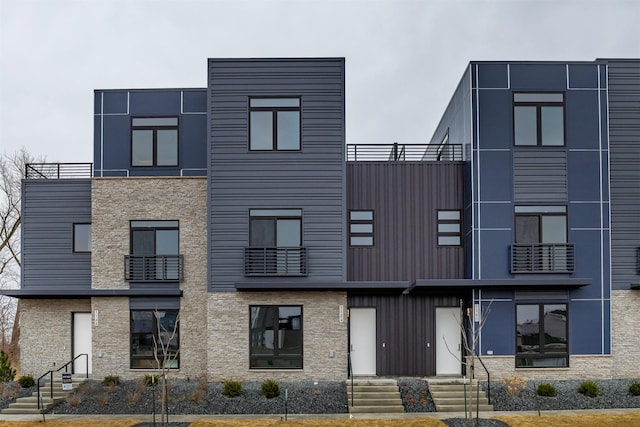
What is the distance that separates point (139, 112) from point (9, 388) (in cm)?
962

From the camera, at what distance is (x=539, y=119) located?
1833cm

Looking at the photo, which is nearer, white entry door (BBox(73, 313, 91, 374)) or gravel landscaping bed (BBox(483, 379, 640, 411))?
gravel landscaping bed (BBox(483, 379, 640, 411))

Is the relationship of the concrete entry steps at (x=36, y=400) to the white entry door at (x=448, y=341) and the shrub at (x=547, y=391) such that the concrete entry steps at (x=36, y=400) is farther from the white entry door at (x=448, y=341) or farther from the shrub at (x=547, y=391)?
the shrub at (x=547, y=391)

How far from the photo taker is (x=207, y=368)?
18.1 meters

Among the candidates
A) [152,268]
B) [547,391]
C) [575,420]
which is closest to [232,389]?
[152,268]

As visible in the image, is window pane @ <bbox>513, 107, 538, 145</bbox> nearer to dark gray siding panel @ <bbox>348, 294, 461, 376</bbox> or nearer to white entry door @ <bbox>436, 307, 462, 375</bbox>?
dark gray siding panel @ <bbox>348, 294, 461, 376</bbox>

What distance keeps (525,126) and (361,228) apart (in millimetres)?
6013

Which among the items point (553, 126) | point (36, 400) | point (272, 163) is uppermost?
point (553, 126)

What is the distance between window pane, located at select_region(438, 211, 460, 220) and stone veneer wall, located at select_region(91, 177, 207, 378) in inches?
300

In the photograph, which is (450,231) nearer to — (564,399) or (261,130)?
(564,399)

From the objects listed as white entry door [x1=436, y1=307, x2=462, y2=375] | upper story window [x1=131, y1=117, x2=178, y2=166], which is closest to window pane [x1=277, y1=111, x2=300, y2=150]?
upper story window [x1=131, y1=117, x2=178, y2=166]

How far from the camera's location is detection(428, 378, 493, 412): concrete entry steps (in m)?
16.2

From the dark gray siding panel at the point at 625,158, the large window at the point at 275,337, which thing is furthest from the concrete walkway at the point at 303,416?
the dark gray siding panel at the point at 625,158

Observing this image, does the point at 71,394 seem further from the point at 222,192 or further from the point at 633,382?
the point at 633,382
